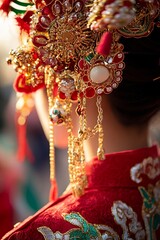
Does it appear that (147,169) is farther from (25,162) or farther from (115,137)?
(25,162)

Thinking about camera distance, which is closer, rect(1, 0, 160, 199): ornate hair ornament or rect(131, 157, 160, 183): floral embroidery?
rect(1, 0, 160, 199): ornate hair ornament

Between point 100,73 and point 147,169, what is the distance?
29 centimetres

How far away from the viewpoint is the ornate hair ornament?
114cm

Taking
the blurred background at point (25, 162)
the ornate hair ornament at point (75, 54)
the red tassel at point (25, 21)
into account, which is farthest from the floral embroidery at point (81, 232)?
the blurred background at point (25, 162)

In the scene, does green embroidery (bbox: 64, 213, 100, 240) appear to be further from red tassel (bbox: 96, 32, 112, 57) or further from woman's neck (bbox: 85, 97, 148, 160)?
red tassel (bbox: 96, 32, 112, 57)

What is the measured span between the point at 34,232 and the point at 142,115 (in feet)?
1.34

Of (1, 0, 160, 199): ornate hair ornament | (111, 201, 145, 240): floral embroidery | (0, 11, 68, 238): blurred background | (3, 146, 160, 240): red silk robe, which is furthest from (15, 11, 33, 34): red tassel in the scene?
(0, 11, 68, 238): blurred background

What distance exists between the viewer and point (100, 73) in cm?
116

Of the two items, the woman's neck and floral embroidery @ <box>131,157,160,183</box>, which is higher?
the woman's neck

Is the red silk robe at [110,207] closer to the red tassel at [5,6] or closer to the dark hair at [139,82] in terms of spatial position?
the dark hair at [139,82]

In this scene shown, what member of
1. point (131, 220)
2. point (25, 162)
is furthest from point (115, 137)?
point (25, 162)

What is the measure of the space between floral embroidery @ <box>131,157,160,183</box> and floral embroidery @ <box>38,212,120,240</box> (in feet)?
0.52

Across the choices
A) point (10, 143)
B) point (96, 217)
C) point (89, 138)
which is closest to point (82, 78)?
point (89, 138)

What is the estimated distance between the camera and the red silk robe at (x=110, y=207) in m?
1.15
